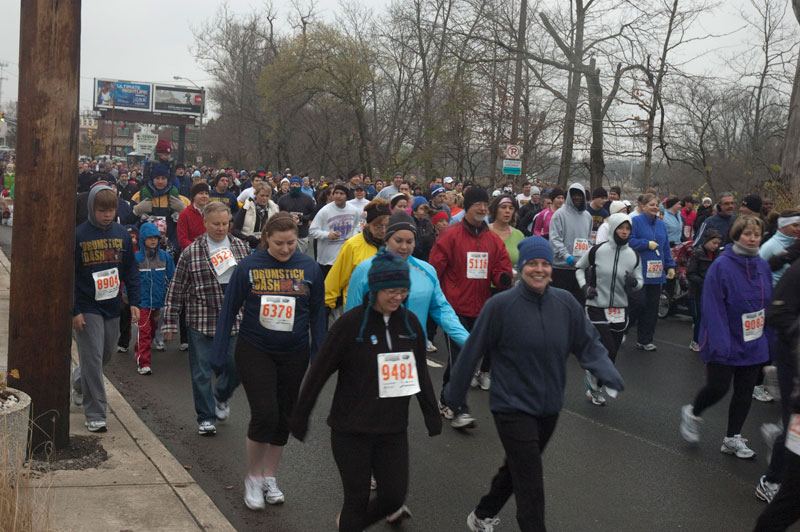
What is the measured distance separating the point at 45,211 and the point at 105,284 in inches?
38.4

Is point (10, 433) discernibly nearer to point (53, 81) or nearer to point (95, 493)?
point (95, 493)

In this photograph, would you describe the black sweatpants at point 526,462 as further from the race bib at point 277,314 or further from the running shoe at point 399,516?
the race bib at point 277,314

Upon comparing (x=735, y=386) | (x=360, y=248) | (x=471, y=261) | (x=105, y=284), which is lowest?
(x=735, y=386)

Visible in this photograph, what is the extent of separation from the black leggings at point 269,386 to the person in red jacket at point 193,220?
4.33 meters

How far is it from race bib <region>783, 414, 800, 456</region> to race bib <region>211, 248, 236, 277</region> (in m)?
4.27

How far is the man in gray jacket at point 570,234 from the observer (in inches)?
426

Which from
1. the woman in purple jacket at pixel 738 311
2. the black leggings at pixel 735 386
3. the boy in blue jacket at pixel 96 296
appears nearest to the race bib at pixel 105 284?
the boy in blue jacket at pixel 96 296

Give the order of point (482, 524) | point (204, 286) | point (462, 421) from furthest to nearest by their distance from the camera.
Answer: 1. point (462, 421)
2. point (204, 286)
3. point (482, 524)

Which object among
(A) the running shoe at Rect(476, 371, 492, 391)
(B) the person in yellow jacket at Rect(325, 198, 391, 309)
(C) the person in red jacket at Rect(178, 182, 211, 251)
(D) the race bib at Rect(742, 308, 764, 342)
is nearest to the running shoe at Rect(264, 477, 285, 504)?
(B) the person in yellow jacket at Rect(325, 198, 391, 309)

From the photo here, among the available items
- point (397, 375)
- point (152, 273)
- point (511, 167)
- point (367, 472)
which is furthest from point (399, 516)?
point (511, 167)

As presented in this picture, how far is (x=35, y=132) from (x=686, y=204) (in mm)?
14896

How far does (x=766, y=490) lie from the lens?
5.89 m

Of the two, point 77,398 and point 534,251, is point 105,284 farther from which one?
point 534,251

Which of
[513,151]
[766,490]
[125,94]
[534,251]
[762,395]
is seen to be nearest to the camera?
[534,251]
